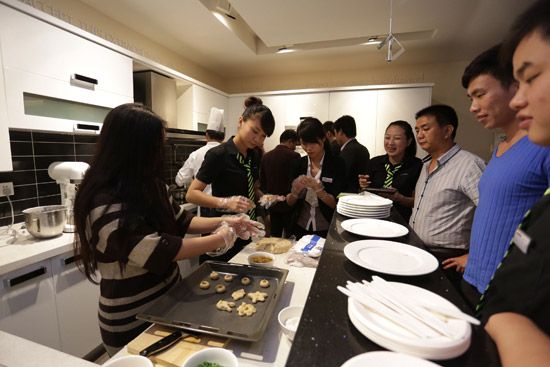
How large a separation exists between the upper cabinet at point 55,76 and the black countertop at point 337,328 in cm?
194

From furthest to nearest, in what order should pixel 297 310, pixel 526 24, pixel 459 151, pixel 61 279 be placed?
pixel 61 279 → pixel 459 151 → pixel 297 310 → pixel 526 24

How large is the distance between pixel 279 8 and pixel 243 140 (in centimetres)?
133

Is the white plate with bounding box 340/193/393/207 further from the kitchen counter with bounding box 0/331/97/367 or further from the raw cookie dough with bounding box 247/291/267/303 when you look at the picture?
the kitchen counter with bounding box 0/331/97/367

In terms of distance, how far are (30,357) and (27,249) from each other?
1.20m

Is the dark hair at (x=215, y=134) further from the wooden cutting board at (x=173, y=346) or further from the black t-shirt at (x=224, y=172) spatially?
the wooden cutting board at (x=173, y=346)

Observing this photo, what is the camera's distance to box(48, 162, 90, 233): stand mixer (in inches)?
70.6

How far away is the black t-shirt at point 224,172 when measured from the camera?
1585 millimetres

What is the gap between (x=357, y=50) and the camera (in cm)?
Result: 319

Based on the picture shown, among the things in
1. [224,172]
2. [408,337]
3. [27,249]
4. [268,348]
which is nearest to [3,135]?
[27,249]

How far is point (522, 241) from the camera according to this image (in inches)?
19.1

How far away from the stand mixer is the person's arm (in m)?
2.14

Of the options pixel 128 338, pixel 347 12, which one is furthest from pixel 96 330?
pixel 347 12

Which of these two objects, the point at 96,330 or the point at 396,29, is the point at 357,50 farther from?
the point at 96,330

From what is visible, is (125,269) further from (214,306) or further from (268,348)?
(268,348)
